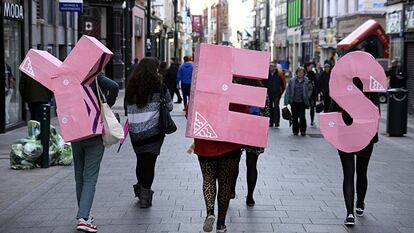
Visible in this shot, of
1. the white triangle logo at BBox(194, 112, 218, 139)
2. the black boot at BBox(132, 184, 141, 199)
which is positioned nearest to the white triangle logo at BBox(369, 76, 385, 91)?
the white triangle logo at BBox(194, 112, 218, 139)

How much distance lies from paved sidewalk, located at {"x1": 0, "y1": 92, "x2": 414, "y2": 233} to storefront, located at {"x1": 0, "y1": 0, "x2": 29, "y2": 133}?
4248 millimetres

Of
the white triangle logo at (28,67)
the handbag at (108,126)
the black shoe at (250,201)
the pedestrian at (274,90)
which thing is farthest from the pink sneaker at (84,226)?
the pedestrian at (274,90)

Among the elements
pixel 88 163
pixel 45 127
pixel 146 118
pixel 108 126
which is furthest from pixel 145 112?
pixel 45 127

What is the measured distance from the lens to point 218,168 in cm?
686

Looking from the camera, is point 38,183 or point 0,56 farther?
point 0,56

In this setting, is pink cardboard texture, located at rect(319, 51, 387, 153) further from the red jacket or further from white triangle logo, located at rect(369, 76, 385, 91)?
the red jacket

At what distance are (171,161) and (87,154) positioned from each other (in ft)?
16.2

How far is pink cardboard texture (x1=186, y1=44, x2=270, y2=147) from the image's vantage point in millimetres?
6660

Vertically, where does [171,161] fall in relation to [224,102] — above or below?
below

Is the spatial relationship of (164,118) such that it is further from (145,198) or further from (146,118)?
(145,198)

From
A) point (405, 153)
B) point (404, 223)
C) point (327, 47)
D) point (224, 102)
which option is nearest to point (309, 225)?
point (404, 223)

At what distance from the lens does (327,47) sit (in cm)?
4225

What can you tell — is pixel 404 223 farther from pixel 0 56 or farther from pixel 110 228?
pixel 0 56

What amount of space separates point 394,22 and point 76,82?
63.3 feet
